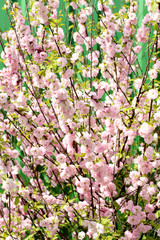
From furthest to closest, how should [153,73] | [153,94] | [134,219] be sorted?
[134,219] → [153,73] → [153,94]

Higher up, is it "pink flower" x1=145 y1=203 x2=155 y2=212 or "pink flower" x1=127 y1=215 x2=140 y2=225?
"pink flower" x1=145 y1=203 x2=155 y2=212

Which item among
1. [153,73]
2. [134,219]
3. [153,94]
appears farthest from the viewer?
[134,219]

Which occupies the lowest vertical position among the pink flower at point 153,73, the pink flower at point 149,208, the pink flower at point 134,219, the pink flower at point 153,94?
the pink flower at point 134,219

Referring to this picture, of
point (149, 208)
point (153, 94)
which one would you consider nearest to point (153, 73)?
point (153, 94)

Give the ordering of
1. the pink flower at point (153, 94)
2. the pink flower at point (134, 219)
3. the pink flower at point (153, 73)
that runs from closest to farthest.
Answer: the pink flower at point (153, 94) < the pink flower at point (153, 73) < the pink flower at point (134, 219)

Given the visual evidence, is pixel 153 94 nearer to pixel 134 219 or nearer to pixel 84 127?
pixel 84 127

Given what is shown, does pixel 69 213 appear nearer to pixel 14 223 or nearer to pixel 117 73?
pixel 14 223

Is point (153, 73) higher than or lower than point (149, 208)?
higher

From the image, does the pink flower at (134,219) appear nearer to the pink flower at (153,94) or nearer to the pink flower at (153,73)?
the pink flower at (153,94)

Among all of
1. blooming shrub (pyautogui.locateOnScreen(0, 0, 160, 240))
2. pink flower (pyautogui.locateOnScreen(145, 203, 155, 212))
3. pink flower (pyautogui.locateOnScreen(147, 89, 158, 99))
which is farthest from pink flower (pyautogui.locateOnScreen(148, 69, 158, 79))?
pink flower (pyautogui.locateOnScreen(145, 203, 155, 212))

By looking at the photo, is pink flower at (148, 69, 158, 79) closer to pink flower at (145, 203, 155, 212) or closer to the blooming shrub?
the blooming shrub

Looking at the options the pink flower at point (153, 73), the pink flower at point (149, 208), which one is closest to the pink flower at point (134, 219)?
the pink flower at point (149, 208)

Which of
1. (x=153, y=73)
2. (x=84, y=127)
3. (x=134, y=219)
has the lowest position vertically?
(x=134, y=219)

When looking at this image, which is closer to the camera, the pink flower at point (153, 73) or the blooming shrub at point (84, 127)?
the blooming shrub at point (84, 127)
